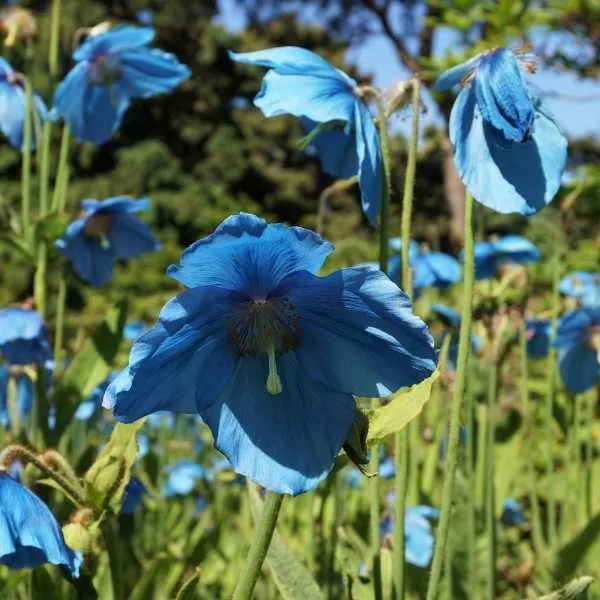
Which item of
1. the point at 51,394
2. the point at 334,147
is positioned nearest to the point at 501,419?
the point at 51,394

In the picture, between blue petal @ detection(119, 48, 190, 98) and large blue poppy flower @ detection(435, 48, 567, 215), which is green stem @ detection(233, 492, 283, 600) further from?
blue petal @ detection(119, 48, 190, 98)

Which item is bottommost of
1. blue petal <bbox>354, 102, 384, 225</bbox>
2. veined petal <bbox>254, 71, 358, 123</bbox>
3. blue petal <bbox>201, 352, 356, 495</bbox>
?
blue petal <bbox>201, 352, 356, 495</bbox>

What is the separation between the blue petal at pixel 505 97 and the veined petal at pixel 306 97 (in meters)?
0.15

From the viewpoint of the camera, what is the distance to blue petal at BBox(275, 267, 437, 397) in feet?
2.42

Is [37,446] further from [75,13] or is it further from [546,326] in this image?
[75,13]

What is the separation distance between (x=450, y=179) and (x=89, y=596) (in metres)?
8.58

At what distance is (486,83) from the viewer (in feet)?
3.16

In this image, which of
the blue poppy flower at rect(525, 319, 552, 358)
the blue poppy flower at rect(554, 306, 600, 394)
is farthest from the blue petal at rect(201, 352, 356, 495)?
the blue poppy flower at rect(525, 319, 552, 358)

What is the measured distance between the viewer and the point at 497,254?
2.22 m

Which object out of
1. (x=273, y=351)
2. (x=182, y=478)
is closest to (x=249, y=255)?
(x=273, y=351)

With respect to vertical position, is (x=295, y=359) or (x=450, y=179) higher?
(x=295, y=359)

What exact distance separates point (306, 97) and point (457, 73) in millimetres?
174

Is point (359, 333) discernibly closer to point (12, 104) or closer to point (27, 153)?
point (27, 153)

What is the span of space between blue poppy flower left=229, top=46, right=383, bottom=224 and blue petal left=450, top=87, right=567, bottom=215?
0.10m
